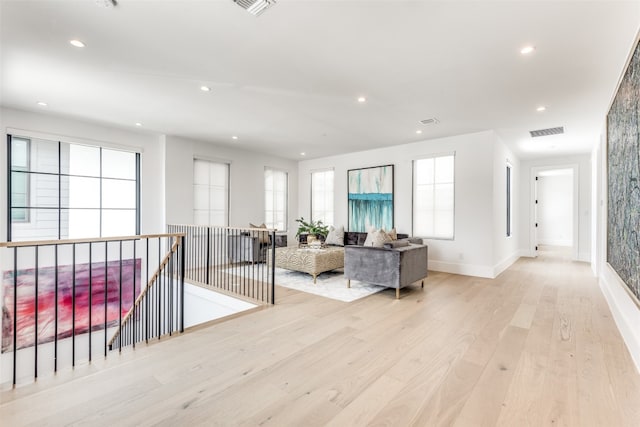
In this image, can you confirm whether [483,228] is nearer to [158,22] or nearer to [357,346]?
[357,346]

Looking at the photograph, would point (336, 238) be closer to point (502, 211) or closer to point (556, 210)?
point (502, 211)

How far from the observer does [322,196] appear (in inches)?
322

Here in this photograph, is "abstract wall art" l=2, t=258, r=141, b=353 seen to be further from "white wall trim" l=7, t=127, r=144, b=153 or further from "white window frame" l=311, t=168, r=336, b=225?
"white window frame" l=311, t=168, r=336, b=225

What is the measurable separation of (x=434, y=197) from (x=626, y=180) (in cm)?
345

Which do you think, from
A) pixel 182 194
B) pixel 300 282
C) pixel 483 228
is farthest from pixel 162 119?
pixel 483 228

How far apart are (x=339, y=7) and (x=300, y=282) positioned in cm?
386

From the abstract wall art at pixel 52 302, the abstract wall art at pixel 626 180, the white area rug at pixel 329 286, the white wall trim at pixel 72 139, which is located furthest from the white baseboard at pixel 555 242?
the white wall trim at pixel 72 139

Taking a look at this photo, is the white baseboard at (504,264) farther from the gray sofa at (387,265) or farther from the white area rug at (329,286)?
the white area rug at (329,286)

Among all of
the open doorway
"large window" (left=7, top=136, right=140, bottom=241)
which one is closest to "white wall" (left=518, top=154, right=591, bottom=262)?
the open doorway

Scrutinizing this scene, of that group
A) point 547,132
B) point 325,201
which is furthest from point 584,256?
point 325,201

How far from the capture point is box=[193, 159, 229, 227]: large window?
21.2 ft

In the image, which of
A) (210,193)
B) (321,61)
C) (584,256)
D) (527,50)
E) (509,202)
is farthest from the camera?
(584,256)

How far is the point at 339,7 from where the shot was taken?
85.7 inches

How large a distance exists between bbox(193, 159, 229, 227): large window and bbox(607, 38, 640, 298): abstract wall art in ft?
21.5
